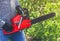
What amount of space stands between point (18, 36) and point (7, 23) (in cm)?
22

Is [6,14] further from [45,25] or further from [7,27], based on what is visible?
[45,25]

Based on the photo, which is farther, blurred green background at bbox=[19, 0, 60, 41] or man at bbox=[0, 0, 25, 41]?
blurred green background at bbox=[19, 0, 60, 41]

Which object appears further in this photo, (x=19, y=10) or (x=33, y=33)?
(x=33, y=33)

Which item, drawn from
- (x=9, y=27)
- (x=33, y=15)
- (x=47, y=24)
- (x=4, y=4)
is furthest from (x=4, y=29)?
(x=33, y=15)

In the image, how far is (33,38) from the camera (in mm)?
4105

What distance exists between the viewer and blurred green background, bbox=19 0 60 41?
12.5 ft

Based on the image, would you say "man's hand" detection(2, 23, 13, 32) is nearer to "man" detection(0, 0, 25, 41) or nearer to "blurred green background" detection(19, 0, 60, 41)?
"man" detection(0, 0, 25, 41)

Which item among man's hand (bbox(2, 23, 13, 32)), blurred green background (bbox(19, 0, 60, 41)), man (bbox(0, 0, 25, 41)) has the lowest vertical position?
blurred green background (bbox(19, 0, 60, 41))

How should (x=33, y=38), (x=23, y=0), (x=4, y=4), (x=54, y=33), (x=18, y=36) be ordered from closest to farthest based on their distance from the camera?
1. (x=4, y=4)
2. (x=18, y=36)
3. (x=54, y=33)
4. (x=33, y=38)
5. (x=23, y=0)

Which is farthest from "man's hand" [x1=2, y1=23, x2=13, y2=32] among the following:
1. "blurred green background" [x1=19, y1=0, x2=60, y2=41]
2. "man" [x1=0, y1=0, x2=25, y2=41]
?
"blurred green background" [x1=19, y1=0, x2=60, y2=41]

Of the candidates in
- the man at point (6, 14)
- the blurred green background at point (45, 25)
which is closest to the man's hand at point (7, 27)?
the man at point (6, 14)

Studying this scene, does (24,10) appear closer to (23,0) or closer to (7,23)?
(7,23)

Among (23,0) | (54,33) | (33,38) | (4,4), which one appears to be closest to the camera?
(4,4)

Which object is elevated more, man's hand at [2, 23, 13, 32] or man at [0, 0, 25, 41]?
man at [0, 0, 25, 41]
